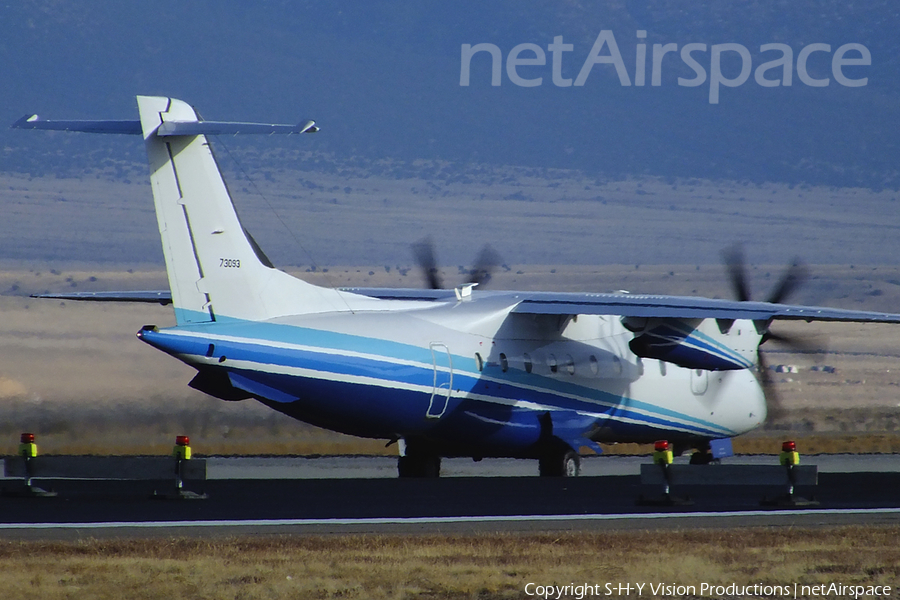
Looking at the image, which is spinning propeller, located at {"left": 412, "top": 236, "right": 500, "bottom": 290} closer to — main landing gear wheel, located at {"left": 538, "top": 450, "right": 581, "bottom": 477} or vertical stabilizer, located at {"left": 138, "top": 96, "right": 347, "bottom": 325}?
main landing gear wheel, located at {"left": 538, "top": 450, "right": 581, "bottom": 477}

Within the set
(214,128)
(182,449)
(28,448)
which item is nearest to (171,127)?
(214,128)

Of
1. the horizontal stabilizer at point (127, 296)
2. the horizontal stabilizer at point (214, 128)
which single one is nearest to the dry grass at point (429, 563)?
the horizontal stabilizer at point (214, 128)

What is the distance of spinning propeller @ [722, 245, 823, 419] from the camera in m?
29.5

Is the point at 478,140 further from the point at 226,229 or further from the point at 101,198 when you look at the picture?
the point at 226,229

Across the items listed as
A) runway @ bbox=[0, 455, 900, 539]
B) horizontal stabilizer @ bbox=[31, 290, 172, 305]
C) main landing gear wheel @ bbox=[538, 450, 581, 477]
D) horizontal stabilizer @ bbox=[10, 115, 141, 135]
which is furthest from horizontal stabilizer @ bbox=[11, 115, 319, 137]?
main landing gear wheel @ bbox=[538, 450, 581, 477]

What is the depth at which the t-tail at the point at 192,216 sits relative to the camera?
2108 cm

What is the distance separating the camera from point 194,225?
21.4m

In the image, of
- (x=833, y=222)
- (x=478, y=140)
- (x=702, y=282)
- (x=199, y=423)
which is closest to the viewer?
(x=199, y=423)

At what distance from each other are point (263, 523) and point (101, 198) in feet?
380

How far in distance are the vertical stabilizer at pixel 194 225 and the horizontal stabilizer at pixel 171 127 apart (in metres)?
0.04

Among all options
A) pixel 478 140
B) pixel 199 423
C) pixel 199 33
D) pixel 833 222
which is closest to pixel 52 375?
pixel 199 423

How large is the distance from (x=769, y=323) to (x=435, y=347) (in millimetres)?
7776

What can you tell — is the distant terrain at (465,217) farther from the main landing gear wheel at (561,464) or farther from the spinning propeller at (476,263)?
the main landing gear wheel at (561,464)

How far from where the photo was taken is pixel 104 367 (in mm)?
37344
